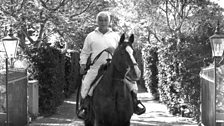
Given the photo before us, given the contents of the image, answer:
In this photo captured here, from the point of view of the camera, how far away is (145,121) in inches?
574

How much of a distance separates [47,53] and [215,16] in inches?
423

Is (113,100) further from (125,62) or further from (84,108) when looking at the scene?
(84,108)

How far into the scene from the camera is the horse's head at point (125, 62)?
6.91m

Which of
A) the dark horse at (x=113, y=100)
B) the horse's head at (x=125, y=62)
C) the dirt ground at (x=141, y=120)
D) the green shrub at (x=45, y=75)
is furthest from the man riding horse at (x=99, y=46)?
the green shrub at (x=45, y=75)

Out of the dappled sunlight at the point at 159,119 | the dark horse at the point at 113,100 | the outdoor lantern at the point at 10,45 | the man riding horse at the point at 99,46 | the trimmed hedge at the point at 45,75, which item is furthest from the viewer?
the trimmed hedge at the point at 45,75

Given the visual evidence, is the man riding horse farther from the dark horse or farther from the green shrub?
the green shrub

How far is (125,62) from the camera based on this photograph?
719 cm

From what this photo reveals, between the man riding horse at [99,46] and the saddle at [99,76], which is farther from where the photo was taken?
the man riding horse at [99,46]

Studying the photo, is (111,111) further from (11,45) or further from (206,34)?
(206,34)

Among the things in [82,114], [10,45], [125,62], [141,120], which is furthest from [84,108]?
[141,120]

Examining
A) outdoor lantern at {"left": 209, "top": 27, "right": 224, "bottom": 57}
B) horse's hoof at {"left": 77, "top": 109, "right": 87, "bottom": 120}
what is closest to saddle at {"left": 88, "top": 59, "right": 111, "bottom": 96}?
horse's hoof at {"left": 77, "top": 109, "right": 87, "bottom": 120}

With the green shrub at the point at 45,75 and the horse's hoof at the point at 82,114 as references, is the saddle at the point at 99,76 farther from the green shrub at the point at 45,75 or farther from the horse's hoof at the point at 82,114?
the green shrub at the point at 45,75

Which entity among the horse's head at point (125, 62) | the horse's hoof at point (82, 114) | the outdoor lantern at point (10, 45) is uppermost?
the outdoor lantern at point (10, 45)

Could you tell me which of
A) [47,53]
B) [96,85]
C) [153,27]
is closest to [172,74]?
[47,53]
